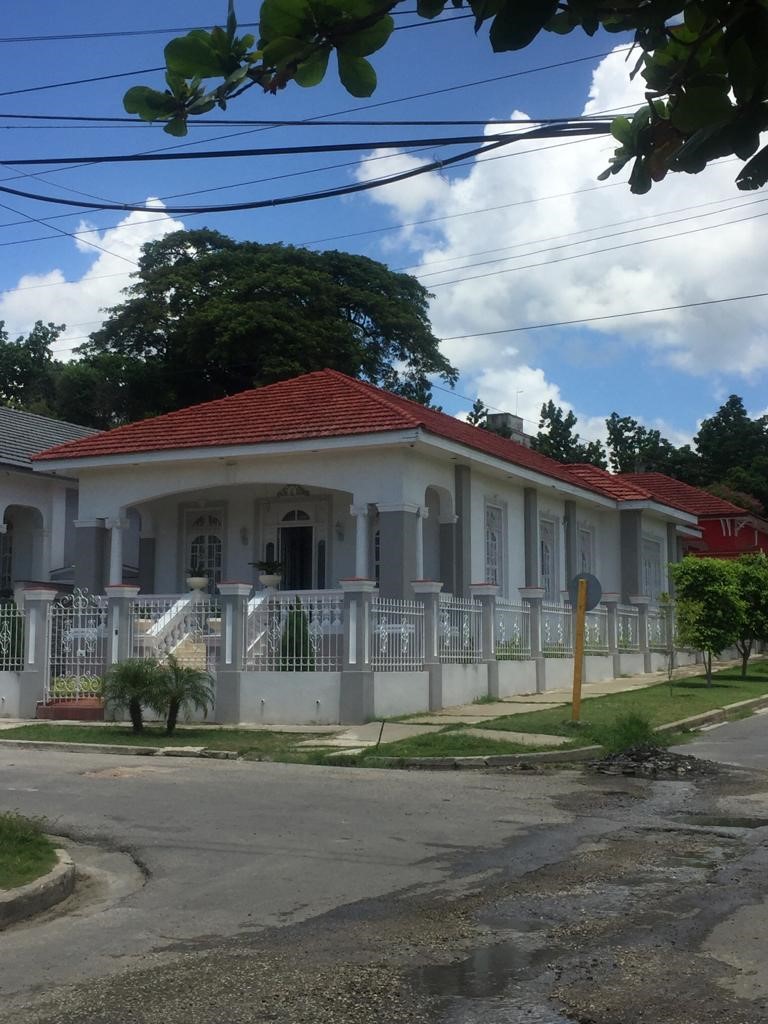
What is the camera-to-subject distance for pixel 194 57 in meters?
3.12

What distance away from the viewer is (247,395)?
25.1m

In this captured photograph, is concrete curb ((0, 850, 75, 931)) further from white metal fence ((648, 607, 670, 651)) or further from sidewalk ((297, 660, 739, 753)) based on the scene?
white metal fence ((648, 607, 670, 651))

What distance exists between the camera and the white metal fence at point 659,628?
1165 inches

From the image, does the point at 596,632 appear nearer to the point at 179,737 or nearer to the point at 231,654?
the point at 231,654

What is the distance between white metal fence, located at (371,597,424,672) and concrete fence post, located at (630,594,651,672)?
1086cm

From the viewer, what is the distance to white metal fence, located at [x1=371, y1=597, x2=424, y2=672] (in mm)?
17766

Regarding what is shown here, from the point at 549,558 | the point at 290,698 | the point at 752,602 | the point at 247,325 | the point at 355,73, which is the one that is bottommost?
the point at 290,698

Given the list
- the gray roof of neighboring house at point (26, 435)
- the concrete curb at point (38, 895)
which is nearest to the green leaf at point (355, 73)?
the concrete curb at point (38, 895)

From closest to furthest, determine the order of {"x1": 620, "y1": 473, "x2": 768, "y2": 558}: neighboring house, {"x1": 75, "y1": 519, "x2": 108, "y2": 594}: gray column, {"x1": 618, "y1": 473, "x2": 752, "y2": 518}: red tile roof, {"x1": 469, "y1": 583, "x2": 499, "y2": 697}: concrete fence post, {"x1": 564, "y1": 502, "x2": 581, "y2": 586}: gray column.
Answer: {"x1": 469, "y1": 583, "x2": 499, "y2": 697}: concrete fence post, {"x1": 75, "y1": 519, "x2": 108, "y2": 594}: gray column, {"x1": 564, "y1": 502, "x2": 581, "y2": 586}: gray column, {"x1": 618, "y1": 473, "x2": 752, "y2": 518}: red tile roof, {"x1": 620, "y1": 473, "x2": 768, "y2": 558}: neighboring house

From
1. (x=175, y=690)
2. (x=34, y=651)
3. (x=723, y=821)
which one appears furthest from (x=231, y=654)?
(x=723, y=821)

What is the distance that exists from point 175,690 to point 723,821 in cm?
869

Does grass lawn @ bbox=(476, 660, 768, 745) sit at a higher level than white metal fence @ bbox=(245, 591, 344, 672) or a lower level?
lower

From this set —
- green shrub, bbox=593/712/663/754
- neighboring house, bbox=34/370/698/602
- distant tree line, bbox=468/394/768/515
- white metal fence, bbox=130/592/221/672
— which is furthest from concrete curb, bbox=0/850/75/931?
distant tree line, bbox=468/394/768/515

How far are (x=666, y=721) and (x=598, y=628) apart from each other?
8.44 metres
